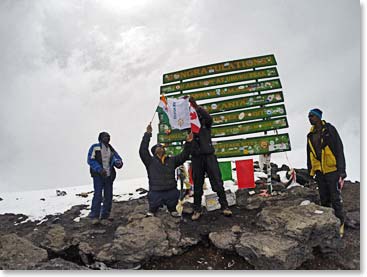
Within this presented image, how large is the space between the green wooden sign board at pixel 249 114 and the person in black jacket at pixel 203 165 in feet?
2.88

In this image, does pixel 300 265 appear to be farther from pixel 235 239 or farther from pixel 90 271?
pixel 90 271

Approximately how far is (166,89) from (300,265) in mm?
2868

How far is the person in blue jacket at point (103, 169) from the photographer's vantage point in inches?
141

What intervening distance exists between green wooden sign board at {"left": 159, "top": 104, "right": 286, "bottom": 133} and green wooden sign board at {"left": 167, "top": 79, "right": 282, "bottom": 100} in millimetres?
264

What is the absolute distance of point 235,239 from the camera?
9.62ft

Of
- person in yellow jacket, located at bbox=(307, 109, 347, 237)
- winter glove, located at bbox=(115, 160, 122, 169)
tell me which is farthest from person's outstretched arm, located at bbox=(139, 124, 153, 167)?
person in yellow jacket, located at bbox=(307, 109, 347, 237)

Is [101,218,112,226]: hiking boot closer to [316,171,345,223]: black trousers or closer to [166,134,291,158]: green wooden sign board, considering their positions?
[166,134,291,158]: green wooden sign board

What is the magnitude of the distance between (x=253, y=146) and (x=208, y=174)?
0.99 metres

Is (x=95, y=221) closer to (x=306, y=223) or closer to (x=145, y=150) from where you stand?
(x=145, y=150)

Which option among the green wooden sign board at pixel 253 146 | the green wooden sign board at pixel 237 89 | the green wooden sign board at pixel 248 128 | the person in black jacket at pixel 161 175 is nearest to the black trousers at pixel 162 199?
the person in black jacket at pixel 161 175

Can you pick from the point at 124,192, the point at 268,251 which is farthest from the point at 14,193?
the point at 268,251

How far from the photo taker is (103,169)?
3.53 meters

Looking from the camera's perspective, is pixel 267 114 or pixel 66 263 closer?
pixel 66 263

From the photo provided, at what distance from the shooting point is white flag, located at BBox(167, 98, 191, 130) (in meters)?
3.61
